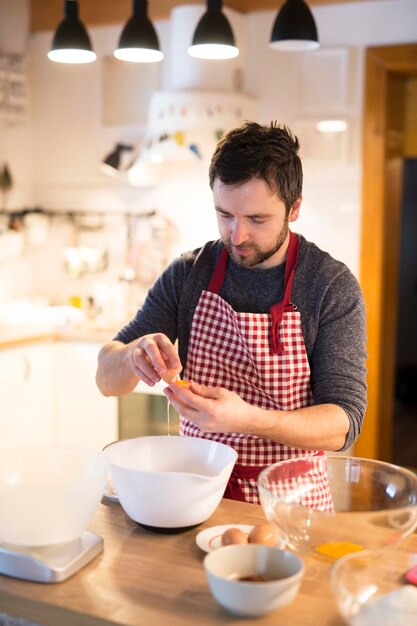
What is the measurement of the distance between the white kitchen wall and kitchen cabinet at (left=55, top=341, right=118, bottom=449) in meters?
0.73

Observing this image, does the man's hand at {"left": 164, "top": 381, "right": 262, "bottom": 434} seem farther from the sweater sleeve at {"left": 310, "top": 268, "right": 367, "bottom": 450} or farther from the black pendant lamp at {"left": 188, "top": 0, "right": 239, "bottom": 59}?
the black pendant lamp at {"left": 188, "top": 0, "right": 239, "bottom": 59}

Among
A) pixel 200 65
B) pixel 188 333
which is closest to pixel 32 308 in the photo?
pixel 200 65

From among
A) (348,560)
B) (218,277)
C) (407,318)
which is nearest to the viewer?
(348,560)

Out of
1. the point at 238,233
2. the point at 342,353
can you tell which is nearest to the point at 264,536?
the point at 342,353

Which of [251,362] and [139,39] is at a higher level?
[139,39]

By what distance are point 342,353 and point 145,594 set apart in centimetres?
80

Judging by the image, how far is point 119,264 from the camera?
4.54 m

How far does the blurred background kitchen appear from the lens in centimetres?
387

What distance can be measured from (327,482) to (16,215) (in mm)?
3284

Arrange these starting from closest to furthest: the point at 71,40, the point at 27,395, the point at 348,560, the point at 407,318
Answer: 1. the point at 348,560
2. the point at 71,40
3. the point at 27,395
4. the point at 407,318

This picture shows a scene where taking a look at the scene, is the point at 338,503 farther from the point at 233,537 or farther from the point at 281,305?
the point at 281,305

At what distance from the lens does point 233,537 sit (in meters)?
1.46

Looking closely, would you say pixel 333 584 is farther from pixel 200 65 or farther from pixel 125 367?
pixel 200 65

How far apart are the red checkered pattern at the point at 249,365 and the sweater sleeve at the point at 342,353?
5cm
